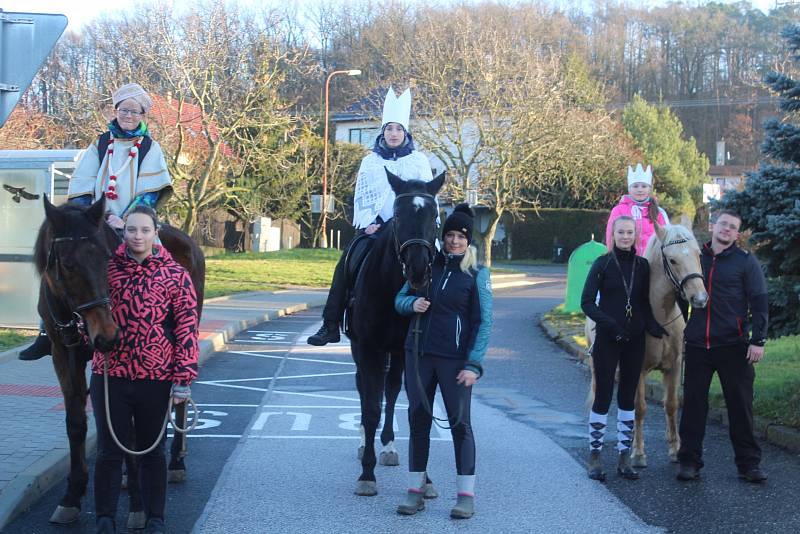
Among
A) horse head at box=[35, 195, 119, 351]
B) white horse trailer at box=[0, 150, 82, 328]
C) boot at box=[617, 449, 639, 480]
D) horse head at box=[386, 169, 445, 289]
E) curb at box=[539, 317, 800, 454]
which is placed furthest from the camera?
white horse trailer at box=[0, 150, 82, 328]

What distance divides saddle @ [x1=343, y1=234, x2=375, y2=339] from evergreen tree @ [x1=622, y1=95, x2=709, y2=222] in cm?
4748

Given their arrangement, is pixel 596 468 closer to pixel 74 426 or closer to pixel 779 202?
pixel 779 202

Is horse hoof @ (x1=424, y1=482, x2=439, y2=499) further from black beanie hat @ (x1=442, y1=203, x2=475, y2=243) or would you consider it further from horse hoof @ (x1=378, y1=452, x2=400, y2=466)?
black beanie hat @ (x1=442, y1=203, x2=475, y2=243)

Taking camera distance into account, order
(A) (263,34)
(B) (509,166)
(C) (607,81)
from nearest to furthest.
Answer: (A) (263,34) → (B) (509,166) → (C) (607,81)

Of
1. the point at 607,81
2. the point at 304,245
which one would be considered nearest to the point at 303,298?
the point at 304,245

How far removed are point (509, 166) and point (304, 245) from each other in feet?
62.5

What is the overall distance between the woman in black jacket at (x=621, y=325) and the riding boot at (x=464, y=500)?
1.56 meters

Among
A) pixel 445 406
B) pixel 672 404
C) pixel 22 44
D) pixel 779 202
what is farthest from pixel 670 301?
pixel 22 44

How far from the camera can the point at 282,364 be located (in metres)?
14.4

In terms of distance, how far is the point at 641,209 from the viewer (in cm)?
904

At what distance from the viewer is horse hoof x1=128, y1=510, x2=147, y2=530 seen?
227 inches

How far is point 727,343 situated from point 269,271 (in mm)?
29005

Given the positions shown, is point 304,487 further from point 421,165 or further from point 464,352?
point 421,165

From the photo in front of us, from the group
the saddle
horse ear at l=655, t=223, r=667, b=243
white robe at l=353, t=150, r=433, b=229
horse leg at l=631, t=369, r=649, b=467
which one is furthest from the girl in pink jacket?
the saddle
